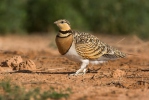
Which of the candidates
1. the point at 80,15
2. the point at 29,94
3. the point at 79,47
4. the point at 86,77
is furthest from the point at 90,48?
the point at 80,15

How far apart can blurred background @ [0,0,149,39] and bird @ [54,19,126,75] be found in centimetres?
1134

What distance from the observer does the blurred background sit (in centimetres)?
1933

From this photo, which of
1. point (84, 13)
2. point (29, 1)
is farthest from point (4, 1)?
point (84, 13)

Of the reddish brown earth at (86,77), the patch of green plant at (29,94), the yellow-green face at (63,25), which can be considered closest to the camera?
the patch of green plant at (29,94)

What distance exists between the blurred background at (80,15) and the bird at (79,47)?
11337mm

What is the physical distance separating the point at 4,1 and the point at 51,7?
202 cm

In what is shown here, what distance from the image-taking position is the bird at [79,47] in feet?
24.9

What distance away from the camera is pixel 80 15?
20.1 m

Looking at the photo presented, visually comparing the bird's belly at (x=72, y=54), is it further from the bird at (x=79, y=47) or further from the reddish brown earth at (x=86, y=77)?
the reddish brown earth at (x=86, y=77)

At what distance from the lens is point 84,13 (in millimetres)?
20266

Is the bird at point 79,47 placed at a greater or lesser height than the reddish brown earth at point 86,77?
greater

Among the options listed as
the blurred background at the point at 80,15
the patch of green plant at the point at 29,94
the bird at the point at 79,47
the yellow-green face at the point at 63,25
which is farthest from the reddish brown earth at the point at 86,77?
the blurred background at the point at 80,15

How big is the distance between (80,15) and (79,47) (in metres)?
12.5

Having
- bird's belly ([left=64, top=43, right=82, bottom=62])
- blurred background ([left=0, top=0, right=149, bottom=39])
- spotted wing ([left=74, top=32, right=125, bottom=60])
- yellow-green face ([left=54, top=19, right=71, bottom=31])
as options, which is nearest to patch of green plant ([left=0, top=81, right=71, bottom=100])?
bird's belly ([left=64, top=43, right=82, bottom=62])
